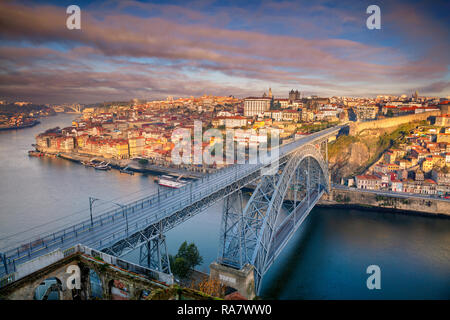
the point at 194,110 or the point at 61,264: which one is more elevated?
the point at 194,110

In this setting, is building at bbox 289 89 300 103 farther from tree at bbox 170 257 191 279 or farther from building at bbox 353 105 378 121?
tree at bbox 170 257 191 279

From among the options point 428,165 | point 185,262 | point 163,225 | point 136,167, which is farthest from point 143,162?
point 428,165

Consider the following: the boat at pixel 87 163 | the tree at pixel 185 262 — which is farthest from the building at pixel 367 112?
the tree at pixel 185 262

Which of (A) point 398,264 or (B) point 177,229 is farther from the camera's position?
(B) point 177,229
